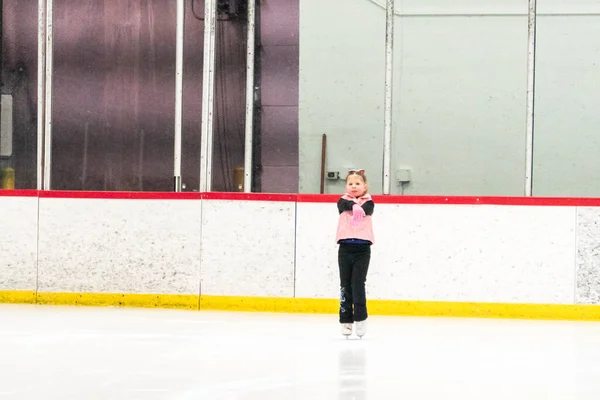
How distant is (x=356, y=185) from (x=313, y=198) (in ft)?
5.45

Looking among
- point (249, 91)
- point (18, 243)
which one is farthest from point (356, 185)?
point (249, 91)

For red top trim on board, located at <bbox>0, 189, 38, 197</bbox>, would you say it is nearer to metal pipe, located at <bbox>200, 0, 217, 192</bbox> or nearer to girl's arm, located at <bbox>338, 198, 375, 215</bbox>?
metal pipe, located at <bbox>200, 0, 217, 192</bbox>

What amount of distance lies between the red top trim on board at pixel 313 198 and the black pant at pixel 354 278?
151 cm

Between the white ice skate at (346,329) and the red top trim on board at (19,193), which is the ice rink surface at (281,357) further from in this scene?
the red top trim on board at (19,193)

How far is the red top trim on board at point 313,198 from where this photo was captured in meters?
7.10

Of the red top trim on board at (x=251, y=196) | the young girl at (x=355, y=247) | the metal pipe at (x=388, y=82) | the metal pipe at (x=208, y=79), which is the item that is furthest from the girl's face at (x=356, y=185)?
the metal pipe at (x=208, y=79)

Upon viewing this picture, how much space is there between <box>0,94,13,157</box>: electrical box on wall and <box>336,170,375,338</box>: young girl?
491cm

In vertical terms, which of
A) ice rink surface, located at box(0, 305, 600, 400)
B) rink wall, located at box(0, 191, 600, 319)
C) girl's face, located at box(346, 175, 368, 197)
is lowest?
ice rink surface, located at box(0, 305, 600, 400)

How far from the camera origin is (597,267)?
6.99 metres

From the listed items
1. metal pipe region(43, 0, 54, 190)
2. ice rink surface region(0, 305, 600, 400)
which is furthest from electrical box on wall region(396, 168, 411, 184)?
metal pipe region(43, 0, 54, 190)

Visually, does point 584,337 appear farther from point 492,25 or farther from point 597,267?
point 492,25

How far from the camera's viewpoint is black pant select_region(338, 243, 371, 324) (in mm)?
5652

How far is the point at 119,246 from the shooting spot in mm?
7461

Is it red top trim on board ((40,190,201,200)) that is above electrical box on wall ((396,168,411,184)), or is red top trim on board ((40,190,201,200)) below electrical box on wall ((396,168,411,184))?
below
